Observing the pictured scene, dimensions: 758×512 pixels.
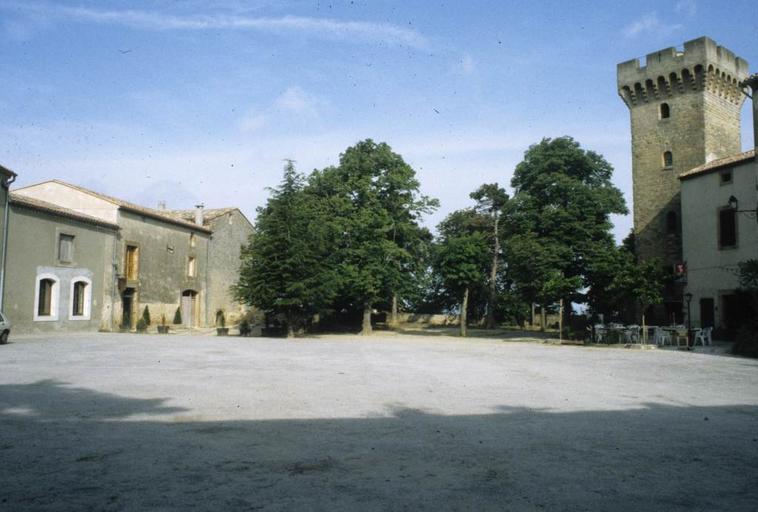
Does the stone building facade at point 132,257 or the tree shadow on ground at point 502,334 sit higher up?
the stone building facade at point 132,257

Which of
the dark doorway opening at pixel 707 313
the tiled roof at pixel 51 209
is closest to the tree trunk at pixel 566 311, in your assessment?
the dark doorway opening at pixel 707 313

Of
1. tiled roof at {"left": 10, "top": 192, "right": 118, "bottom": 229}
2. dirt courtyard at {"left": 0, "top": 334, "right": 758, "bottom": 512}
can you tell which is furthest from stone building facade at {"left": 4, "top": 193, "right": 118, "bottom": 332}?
dirt courtyard at {"left": 0, "top": 334, "right": 758, "bottom": 512}

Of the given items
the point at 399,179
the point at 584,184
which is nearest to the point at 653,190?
the point at 584,184

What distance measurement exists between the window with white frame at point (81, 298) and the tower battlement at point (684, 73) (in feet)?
108

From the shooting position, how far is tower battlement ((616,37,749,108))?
3225 cm

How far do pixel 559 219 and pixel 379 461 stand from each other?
28906mm

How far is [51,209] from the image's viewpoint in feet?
94.0

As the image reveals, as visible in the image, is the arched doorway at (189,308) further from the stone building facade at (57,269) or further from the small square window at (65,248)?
the small square window at (65,248)

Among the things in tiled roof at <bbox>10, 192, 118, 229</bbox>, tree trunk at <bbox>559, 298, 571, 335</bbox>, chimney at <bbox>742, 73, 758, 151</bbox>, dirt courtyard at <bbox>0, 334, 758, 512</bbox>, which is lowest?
dirt courtyard at <bbox>0, 334, 758, 512</bbox>

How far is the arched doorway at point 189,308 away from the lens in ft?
126

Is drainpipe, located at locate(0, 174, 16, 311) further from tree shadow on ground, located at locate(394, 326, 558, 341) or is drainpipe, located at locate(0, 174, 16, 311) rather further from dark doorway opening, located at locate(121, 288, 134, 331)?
tree shadow on ground, located at locate(394, 326, 558, 341)

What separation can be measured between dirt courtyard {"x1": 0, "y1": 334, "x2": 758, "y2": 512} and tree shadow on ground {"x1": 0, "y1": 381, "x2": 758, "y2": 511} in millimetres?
24

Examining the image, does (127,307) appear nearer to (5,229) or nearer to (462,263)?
(5,229)

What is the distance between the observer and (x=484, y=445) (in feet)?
20.2
